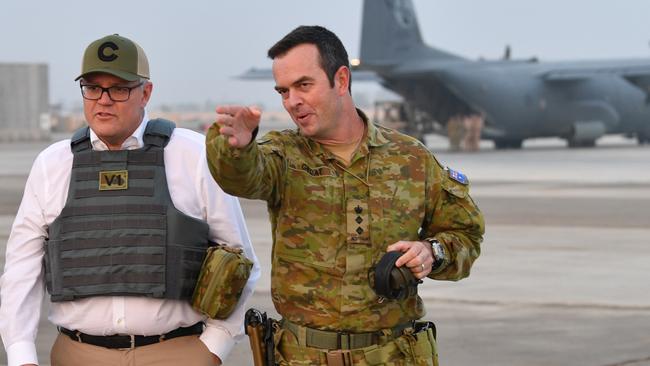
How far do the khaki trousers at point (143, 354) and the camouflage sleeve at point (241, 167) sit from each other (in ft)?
2.20

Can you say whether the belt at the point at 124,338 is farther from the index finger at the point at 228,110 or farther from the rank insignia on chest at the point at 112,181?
the index finger at the point at 228,110

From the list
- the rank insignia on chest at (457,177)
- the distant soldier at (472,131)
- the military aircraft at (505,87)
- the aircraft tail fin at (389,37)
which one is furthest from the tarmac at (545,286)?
the aircraft tail fin at (389,37)

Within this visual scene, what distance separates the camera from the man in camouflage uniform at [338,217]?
151 inches

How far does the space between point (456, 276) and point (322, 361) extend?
0.52m

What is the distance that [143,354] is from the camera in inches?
165

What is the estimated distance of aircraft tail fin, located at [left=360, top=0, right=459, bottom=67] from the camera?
160 feet

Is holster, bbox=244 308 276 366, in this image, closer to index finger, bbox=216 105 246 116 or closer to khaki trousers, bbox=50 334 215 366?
khaki trousers, bbox=50 334 215 366

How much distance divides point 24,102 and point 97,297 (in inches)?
2728

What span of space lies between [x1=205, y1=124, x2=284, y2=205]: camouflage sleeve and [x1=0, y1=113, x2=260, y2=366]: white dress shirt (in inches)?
18.9

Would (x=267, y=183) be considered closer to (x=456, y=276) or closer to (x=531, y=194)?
(x=456, y=276)

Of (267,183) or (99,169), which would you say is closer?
(267,183)

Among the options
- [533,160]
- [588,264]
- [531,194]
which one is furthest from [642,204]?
[533,160]

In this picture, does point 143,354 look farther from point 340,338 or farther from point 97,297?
point 340,338

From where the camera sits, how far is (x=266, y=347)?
3973 millimetres
